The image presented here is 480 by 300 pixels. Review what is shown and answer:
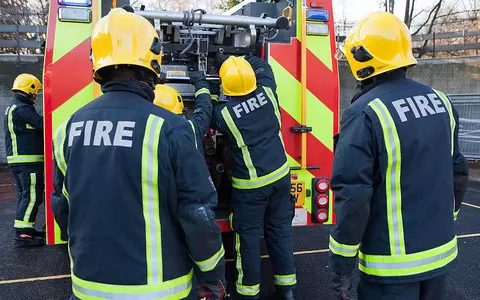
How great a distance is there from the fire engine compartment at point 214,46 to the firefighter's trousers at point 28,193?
2.33 meters

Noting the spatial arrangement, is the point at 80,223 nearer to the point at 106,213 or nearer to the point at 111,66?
the point at 106,213

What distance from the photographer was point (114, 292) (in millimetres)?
1642

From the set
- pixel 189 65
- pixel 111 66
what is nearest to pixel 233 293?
pixel 189 65

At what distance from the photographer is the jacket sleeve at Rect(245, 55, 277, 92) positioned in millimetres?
3316

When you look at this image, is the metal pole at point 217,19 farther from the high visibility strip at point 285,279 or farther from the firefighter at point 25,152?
the firefighter at point 25,152

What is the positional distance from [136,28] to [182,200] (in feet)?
2.50

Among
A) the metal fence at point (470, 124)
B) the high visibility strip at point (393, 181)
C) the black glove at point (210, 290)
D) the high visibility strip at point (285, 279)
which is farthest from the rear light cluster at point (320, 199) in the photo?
the metal fence at point (470, 124)

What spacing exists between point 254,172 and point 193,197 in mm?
1549

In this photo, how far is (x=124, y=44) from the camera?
1727mm

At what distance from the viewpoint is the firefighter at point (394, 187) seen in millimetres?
1925

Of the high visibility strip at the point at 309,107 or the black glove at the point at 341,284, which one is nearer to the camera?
the black glove at the point at 341,284

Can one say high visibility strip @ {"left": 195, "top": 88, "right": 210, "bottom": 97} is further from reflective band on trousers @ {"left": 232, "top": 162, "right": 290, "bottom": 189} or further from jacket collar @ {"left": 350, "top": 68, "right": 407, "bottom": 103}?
jacket collar @ {"left": 350, "top": 68, "right": 407, "bottom": 103}

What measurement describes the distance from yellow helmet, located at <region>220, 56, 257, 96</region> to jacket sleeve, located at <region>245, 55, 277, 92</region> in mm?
112

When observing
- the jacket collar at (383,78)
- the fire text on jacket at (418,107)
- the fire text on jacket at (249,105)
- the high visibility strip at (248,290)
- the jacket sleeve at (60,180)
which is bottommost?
the high visibility strip at (248,290)
